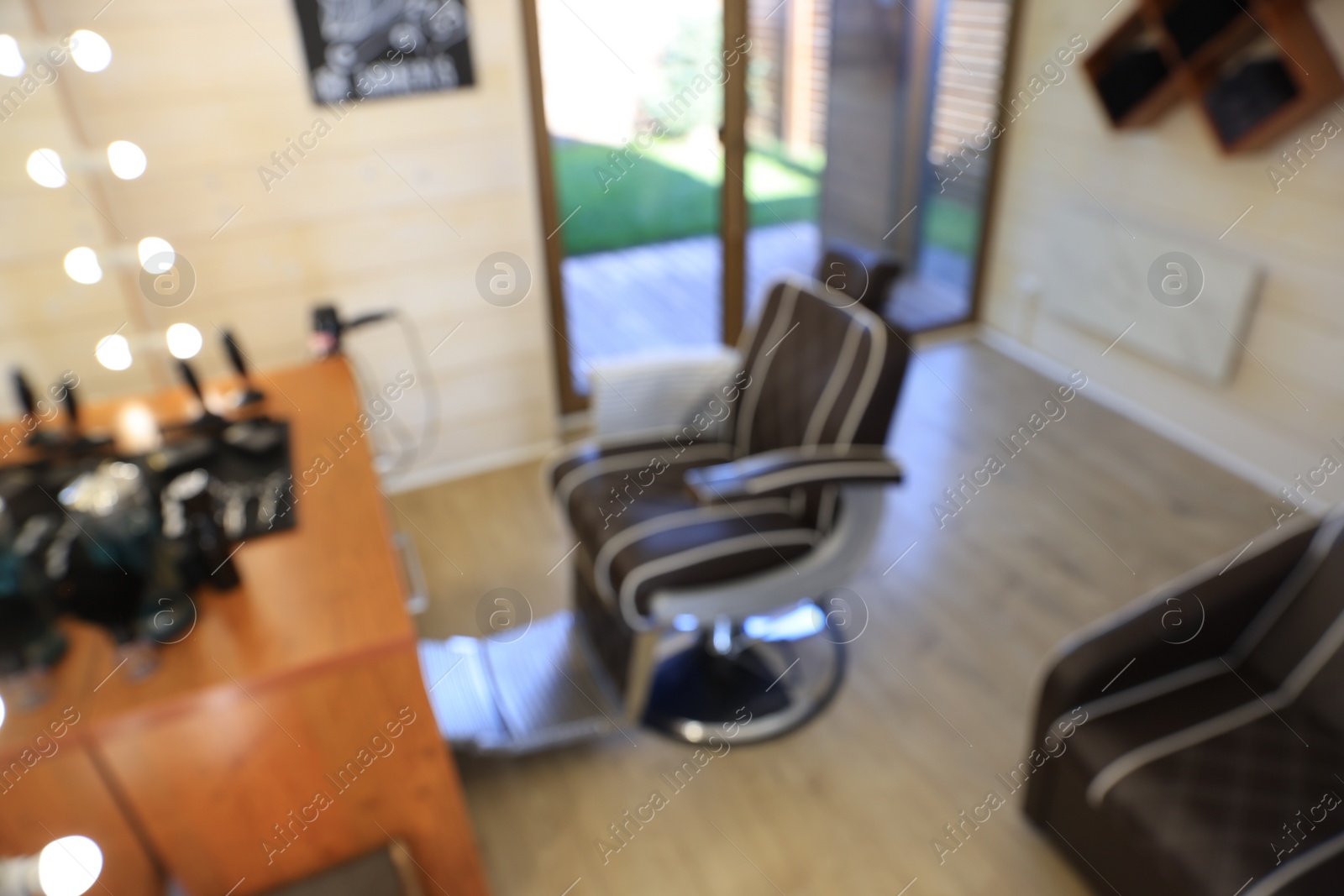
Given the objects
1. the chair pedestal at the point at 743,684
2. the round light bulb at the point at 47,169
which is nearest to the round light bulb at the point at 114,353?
the round light bulb at the point at 47,169

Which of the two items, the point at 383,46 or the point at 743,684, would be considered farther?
the point at 383,46

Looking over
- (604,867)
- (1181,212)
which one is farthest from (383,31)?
(1181,212)

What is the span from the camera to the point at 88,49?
7.05ft

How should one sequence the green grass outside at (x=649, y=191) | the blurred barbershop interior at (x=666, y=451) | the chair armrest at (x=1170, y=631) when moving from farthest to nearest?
1. the green grass outside at (x=649, y=191)
2. the chair armrest at (x=1170, y=631)
3. the blurred barbershop interior at (x=666, y=451)

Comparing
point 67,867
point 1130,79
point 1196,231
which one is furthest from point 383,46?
point 1196,231

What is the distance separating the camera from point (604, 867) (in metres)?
1.86

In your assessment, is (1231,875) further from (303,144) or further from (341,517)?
(303,144)

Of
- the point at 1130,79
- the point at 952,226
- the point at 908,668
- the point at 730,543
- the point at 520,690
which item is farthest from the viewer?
the point at 952,226

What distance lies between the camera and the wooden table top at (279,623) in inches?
50.5

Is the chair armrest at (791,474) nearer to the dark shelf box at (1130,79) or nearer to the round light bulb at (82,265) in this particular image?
the round light bulb at (82,265)

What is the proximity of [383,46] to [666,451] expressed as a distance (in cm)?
147

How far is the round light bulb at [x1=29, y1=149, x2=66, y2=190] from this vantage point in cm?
199

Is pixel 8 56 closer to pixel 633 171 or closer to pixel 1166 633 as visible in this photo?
pixel 633 171

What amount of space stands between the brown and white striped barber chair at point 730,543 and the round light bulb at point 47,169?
1.36m
